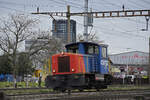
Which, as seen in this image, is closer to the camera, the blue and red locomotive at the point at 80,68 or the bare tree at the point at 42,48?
the blue and red locomotive at the point at 80,68

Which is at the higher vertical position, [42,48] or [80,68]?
[42,48]

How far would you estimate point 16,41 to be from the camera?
37719 mm

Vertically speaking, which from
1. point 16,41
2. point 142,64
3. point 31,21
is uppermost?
point 31,21

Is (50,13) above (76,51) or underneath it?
above

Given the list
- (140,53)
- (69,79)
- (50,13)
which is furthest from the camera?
(140,53)

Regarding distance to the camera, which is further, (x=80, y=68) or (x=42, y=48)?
(x=42, y=48)

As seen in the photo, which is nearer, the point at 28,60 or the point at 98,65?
the point at 98,65

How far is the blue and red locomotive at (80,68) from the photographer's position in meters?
20.5

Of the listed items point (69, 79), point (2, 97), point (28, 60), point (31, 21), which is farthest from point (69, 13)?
point (2, 97)

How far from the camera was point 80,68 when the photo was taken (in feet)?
68.7

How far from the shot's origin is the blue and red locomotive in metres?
20.5

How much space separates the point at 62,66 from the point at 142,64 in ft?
228

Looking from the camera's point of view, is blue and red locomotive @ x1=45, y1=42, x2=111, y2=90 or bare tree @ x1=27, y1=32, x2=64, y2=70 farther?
bare tree @ x1=27, y1=32, x2=64, y2=70

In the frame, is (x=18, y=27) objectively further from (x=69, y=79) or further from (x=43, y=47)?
(x=69, y=79)
